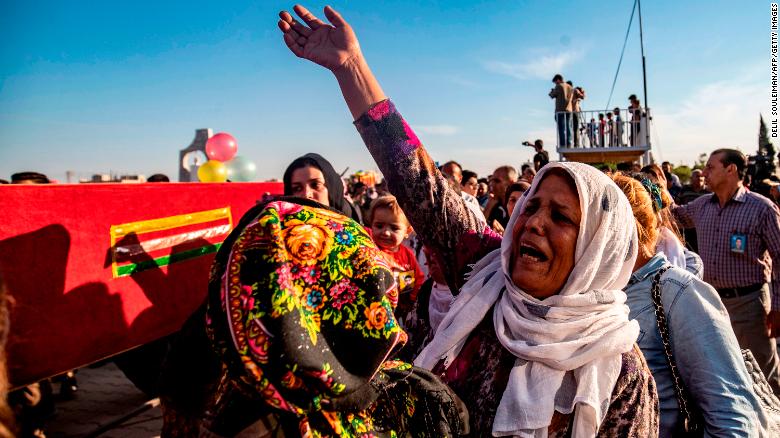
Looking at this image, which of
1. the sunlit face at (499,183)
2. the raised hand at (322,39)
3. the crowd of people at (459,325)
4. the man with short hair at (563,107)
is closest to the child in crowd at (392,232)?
the crowd of people at (459,325)

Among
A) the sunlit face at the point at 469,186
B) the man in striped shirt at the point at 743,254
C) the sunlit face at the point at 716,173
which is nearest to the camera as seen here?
the man in striped shirt at the point at 743,254

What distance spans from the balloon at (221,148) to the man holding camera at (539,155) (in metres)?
5.21

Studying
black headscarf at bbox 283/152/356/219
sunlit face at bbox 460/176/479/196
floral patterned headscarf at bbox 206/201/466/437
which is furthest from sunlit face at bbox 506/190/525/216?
sunlit face at bbox 460/176/479/196

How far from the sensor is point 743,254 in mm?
4098

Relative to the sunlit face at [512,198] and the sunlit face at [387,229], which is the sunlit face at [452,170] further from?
the sunlit face at [387,229]

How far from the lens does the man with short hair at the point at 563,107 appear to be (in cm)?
1368

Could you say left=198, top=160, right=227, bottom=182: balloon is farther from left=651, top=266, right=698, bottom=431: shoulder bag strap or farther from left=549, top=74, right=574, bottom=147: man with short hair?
left=549, top=74, right=574, bottom=147: man with short hair

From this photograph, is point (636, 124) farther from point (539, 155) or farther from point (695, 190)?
point (539, 155)

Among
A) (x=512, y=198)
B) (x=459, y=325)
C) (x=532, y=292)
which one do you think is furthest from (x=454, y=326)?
(x=512, y=198)

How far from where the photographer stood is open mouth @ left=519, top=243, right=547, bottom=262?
5.11 ft

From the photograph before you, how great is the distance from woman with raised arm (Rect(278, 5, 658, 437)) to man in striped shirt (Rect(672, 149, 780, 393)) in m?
3.35

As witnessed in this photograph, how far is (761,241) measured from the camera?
13.4ft

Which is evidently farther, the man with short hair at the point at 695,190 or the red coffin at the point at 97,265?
the man with short hair at the point at 695,190

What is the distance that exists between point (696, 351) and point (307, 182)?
2.65 meters
